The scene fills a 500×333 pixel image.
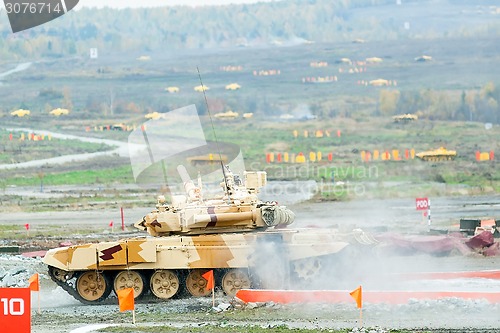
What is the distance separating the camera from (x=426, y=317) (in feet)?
96.8

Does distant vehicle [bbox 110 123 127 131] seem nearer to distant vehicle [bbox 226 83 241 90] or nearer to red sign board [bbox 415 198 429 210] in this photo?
distant vehicle [bbox 226 83 241 90]

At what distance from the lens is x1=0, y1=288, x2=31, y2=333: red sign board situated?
75.2ft

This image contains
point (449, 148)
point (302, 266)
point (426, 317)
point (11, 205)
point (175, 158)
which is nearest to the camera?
point (426, 317)

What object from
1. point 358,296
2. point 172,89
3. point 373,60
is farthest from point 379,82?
point 358,296

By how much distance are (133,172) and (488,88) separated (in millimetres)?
40304

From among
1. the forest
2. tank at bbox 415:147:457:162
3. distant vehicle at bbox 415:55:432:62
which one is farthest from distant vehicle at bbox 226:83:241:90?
tank at bbox 415:147:457:162

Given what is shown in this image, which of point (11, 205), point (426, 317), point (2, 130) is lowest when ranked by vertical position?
point (426, 317)

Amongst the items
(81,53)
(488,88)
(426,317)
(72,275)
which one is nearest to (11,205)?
(72,275)

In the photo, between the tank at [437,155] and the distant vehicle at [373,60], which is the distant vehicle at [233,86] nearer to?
the distant vehicle at [373,60]

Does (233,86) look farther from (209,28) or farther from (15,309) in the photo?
(15,309)

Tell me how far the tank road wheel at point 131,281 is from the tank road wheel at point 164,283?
0.95 feet

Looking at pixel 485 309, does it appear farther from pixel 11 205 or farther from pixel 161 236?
pixel 11 205

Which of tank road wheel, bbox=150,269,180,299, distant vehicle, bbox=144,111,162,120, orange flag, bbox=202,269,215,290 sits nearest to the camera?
orange flag, bbox=202,269,215,290

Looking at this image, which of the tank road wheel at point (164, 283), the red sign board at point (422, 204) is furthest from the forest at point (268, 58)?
the tank road wheel at point (164, 283)
